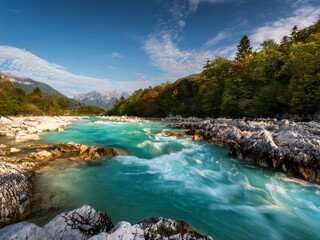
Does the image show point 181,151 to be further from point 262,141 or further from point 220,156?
point 262,141

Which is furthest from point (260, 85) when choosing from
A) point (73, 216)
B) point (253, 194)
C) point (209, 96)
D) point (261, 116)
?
point (73, 216)

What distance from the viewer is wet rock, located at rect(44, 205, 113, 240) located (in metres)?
2.11

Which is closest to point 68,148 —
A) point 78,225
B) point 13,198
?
point 13,198

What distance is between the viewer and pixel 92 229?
230 cm

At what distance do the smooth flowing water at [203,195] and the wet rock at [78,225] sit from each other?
1035 millimetres

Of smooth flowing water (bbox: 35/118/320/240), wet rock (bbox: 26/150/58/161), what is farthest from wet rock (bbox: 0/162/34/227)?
wet rock (bbox: 26/150/58/161)

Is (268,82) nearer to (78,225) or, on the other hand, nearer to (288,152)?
(288,152)

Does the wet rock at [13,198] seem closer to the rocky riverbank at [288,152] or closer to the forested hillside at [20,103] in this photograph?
the rocky riverbank at [288,152]

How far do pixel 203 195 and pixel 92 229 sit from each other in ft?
11.9

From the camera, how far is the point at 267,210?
3879mm

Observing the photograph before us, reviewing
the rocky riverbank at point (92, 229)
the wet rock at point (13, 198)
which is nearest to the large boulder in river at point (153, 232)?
the rocky riverbank at point (92, 229)

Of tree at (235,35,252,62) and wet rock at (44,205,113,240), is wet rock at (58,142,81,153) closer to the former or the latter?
wet rock at (44,205,113,240)

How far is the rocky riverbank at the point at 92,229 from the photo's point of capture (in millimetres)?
1723

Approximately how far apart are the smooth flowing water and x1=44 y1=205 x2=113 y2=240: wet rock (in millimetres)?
1035
